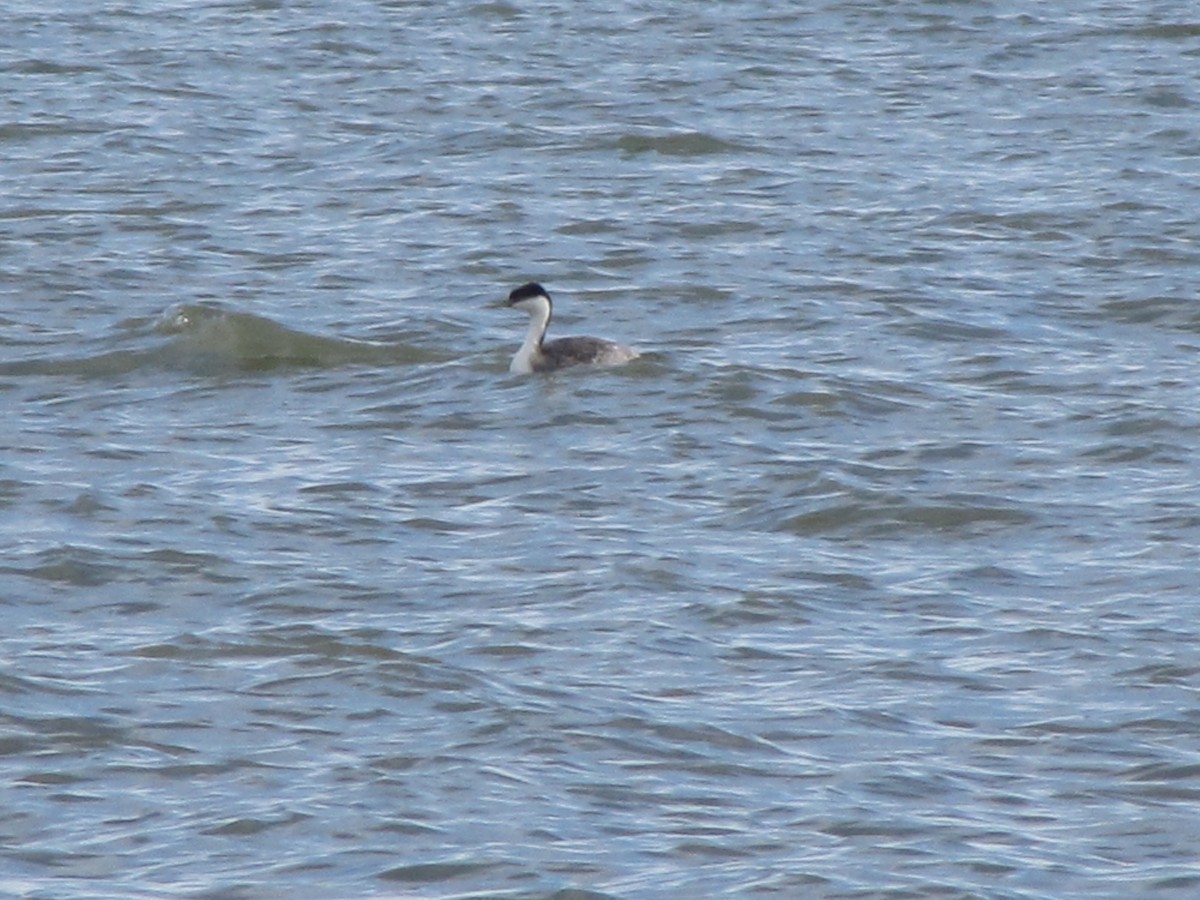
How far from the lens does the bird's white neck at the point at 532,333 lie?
1577 cm

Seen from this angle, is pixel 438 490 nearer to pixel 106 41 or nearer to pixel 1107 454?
pixel 1107 454

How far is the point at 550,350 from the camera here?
15.7 meters

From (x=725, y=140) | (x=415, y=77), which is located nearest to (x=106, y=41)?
(x=415, y=77)

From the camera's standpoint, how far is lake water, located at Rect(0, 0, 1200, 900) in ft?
29.6

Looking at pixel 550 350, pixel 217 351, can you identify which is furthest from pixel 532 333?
pixel 217 351

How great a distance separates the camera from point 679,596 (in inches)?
450

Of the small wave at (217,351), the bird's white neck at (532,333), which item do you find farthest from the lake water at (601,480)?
the bird's white neck at (532,333)

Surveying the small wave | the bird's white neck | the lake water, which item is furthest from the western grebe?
the small wave

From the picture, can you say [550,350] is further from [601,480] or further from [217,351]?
[601,480]

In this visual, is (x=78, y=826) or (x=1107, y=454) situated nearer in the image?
(x=78, y=826)

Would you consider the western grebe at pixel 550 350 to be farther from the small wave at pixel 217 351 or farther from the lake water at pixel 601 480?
the small wave at pixel 217 351

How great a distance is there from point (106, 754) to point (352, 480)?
4.03m

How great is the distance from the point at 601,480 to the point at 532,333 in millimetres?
2665

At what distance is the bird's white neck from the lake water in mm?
283
